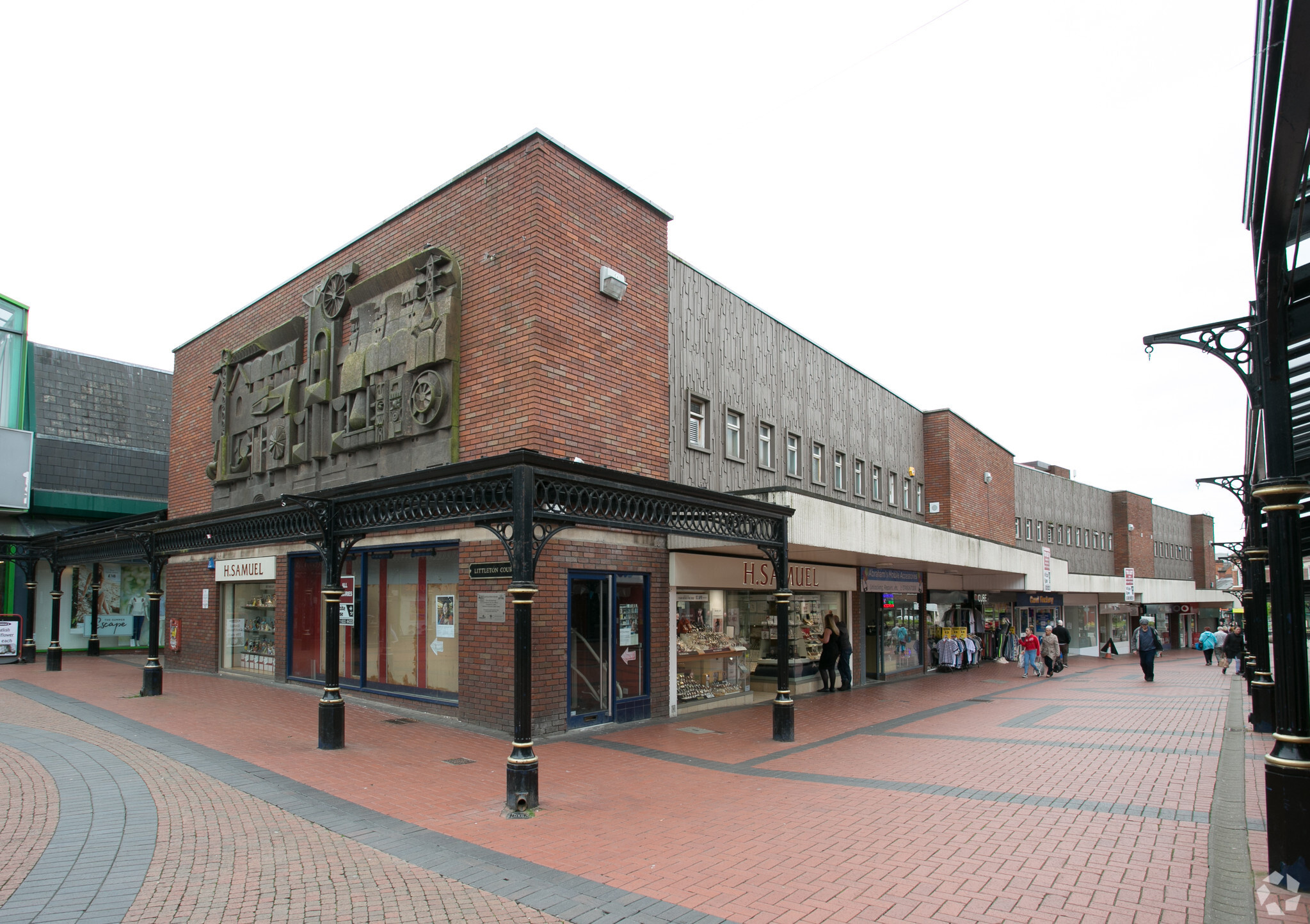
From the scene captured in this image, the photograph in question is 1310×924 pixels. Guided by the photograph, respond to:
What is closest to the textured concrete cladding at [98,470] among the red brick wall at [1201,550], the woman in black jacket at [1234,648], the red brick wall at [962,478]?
the red brick wall at [962,478]

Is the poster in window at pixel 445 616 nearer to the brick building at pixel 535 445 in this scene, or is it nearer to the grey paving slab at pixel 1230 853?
the brick building at pixel 535 445

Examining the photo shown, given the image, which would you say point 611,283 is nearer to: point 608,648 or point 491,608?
point 491,608

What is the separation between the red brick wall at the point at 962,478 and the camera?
27578 mm

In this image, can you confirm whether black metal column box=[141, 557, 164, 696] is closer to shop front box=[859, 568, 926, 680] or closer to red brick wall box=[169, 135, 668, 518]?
red brick wall box=[169, 135, 668, 518]

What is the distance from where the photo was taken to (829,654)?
18.2 meters

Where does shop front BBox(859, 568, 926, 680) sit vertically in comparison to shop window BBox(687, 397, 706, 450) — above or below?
below

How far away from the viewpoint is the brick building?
11.9m

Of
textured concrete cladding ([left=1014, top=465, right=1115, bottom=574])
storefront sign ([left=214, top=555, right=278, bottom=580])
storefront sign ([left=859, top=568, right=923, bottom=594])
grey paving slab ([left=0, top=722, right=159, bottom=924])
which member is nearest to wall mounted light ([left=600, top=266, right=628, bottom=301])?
grey paving slab ([left=0, top=722, right=159, bottom=924])

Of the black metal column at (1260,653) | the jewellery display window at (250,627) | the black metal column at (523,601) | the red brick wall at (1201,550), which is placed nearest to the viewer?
the black metal column at (523,601)

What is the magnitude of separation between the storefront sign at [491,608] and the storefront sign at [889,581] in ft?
38.1

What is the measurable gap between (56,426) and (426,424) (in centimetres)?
1859

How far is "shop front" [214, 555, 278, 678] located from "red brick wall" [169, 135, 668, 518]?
7343 mm

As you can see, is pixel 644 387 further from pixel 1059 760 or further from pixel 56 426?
pixel 56 426

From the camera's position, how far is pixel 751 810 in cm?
768
